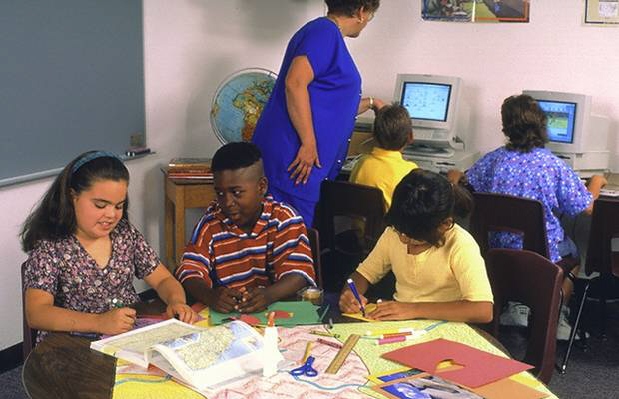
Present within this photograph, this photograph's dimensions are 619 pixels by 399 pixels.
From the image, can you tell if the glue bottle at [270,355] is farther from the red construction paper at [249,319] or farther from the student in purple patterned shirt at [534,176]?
the student in purple patterned shirt at [534,176]

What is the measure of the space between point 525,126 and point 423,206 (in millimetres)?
1516

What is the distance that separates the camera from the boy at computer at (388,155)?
3.46 metres

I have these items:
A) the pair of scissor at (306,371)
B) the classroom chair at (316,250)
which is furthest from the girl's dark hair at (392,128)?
the pair of scissor at (306,371)

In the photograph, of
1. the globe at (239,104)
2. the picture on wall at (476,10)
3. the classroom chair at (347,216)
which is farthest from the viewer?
the picture on wall at (476,10)

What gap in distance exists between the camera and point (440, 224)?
6.92 ft

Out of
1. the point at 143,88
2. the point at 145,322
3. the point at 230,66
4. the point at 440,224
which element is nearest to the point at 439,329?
the point at 440,224

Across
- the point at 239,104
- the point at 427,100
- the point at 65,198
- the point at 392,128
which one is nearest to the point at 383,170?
the point at 392,128

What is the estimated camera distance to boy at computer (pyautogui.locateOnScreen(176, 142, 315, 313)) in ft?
7.63

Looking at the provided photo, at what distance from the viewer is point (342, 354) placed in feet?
5.46

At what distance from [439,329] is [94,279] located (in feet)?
3.07

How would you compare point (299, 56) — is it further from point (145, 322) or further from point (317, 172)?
point (145, 322)

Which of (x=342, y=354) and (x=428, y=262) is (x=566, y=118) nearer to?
(x=428, y=262)

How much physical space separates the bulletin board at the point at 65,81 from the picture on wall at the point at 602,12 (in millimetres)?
2304

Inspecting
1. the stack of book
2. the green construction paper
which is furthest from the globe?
the green construction paper
